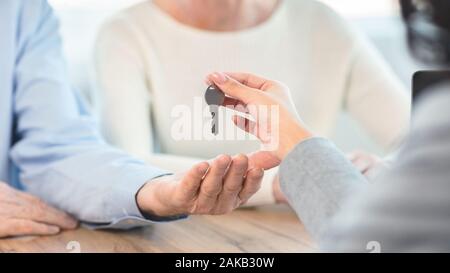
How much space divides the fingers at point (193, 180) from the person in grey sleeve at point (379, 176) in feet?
0.18

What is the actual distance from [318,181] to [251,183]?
0.15 meters

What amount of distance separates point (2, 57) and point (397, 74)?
0.57 m

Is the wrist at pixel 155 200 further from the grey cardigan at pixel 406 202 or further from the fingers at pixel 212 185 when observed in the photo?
the grey cardigan at pixel 406 202

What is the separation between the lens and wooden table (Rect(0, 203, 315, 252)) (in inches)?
28.0

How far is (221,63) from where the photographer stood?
852 mm

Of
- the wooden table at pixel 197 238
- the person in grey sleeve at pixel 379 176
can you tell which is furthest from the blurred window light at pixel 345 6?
the wooden table at pixel 197 238

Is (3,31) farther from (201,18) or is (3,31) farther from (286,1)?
(286,1)

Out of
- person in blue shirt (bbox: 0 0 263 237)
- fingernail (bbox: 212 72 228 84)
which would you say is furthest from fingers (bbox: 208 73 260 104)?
person in blue shirt (bbox: 0 0 263 237)

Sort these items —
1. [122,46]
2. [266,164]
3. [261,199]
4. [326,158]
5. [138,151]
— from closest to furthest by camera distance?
[326,158] → [266,164] → [261,199] → [138,151] → [122,46]

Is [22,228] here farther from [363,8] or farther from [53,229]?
[363,8]

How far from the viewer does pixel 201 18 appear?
964 millimetres

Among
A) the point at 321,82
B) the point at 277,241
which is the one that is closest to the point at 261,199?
the point at 277,241

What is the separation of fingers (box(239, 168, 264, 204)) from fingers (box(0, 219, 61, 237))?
22 centimetres

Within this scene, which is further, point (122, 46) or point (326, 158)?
point (122, 46)
